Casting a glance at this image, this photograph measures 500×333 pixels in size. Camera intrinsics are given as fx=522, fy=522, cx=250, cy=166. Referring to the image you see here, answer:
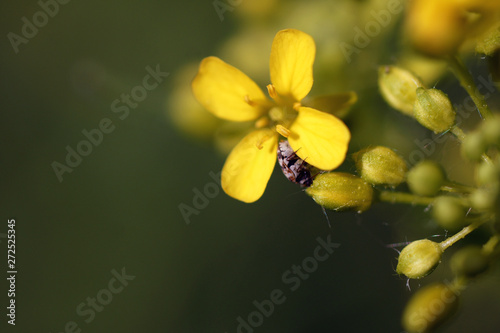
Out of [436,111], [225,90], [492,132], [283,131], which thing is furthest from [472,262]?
[225,90]

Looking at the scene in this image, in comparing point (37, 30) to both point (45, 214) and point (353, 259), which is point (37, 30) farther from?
point (353, 259)

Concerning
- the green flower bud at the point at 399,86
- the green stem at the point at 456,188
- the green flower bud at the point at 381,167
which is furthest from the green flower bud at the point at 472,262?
the green flower bud at the point at 399,86

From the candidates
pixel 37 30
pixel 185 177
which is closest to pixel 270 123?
pixel 185 177

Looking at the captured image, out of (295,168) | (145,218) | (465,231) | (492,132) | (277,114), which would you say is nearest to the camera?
(492,132)

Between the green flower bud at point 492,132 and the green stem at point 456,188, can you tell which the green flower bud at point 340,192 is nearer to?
the green stem at point 456,188

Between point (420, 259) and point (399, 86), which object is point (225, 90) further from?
point (420, 259)

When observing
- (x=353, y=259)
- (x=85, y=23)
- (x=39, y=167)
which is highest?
(x=85, y=23)

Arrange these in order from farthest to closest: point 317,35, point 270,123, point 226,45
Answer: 1. point 226,45
2. point 317,35
3. point 270,123
